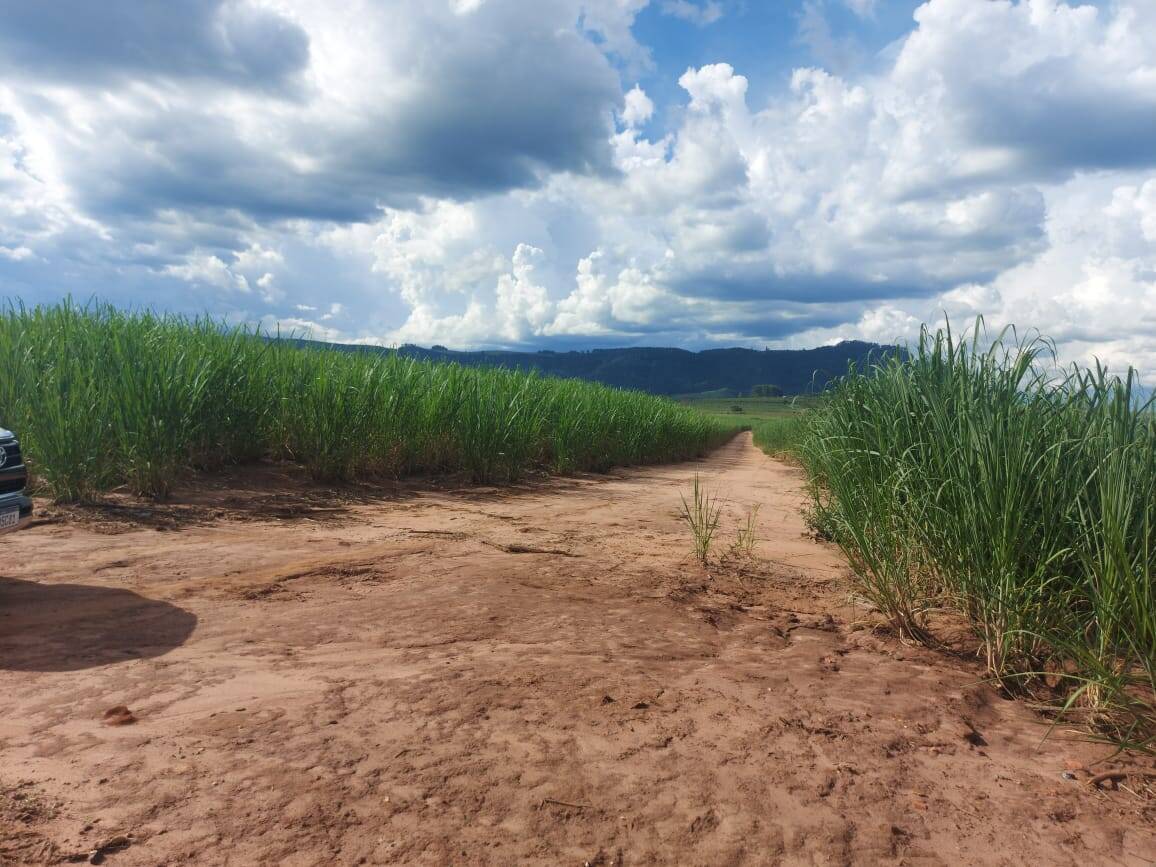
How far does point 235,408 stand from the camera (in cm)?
652

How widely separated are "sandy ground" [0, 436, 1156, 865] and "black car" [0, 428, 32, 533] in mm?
368

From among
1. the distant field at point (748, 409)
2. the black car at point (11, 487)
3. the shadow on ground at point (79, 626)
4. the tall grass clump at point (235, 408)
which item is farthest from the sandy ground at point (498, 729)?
the distant field at point (748, 409)

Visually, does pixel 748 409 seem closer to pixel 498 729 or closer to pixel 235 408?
pixel 235 408

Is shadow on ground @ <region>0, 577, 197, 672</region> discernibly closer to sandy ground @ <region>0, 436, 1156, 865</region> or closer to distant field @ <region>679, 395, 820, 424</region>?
sandy ground @ <region>0, 436, 1156, 865</region>

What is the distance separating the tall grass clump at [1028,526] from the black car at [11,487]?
376 centimetres

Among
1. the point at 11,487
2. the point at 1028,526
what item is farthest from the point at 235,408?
the point at 1028,526

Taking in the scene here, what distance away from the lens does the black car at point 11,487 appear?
3.02 metres

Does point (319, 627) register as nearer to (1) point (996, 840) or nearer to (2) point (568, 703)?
(2) point (568, 703)

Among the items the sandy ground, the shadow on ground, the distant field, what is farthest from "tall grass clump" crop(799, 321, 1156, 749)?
the distant field

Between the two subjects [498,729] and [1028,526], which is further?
[1028,526]

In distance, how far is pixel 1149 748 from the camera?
6.70 feet

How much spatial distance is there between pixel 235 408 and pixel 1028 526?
631 centimetres

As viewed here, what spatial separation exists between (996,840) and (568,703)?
117cm

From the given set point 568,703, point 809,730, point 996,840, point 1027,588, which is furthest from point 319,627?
point 1027,588
